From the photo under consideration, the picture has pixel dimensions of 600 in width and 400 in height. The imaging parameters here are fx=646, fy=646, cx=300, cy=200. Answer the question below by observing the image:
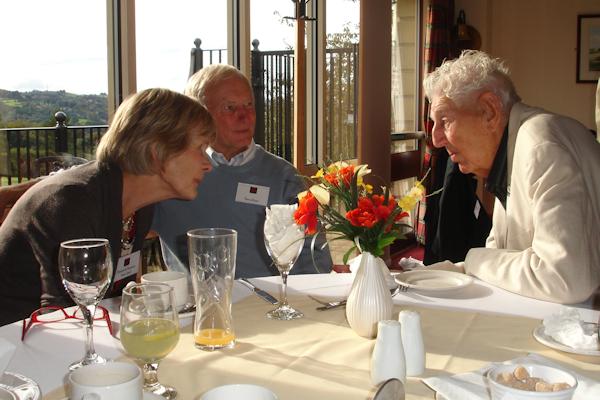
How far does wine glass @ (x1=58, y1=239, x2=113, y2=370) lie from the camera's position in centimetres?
110

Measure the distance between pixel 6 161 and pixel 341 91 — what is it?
306 centimetres

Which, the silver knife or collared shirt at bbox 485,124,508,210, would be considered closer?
the silver knife

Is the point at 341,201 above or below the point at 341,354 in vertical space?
above

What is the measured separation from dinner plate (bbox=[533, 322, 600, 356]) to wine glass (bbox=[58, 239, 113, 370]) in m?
0.79

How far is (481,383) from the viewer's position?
0.99 m

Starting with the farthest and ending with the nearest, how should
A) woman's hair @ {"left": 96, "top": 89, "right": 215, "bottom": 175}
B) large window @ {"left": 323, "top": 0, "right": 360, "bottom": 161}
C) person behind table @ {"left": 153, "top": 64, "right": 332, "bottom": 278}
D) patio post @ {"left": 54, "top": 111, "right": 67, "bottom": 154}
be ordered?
large window @ {"left": 323, "top": 0, "right": 360, "bottom": 161} → patio post @ {"left": 54, "top": 111, "right": 67, "bottom": 154} → person behind table @ {"left": 153, "top": 64, "right": 332, "bottom": 278} → woman's hair @ {"left": 96, "top": 89, "right": 215, "bottom": 175}

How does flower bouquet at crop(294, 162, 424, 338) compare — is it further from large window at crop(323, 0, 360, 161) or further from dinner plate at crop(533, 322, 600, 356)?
large window at crop(323, 0, 360, 161)

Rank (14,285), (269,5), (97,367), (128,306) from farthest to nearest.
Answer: (269,5)
(14,285)
(128,306)
(97,367)

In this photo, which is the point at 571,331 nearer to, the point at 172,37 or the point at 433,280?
the point at 433,280

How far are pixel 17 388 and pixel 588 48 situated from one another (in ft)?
21.8

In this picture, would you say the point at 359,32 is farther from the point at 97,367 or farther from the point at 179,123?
the point at 97,367

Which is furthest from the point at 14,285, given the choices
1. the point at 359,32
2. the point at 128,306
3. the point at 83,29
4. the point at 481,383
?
the point at 359,32

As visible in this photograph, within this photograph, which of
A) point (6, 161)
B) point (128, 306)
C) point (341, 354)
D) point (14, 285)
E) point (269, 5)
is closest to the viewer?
point (128, 306)

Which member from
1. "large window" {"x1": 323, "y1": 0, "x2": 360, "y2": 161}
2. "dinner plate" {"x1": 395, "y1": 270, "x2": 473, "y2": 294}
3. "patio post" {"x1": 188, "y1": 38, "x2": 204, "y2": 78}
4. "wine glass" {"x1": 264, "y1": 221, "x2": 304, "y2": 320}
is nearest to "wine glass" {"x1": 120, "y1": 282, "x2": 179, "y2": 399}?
"wine glass" {"x1": 264, "y1": 221, "x2": 304, "y2": 320}
